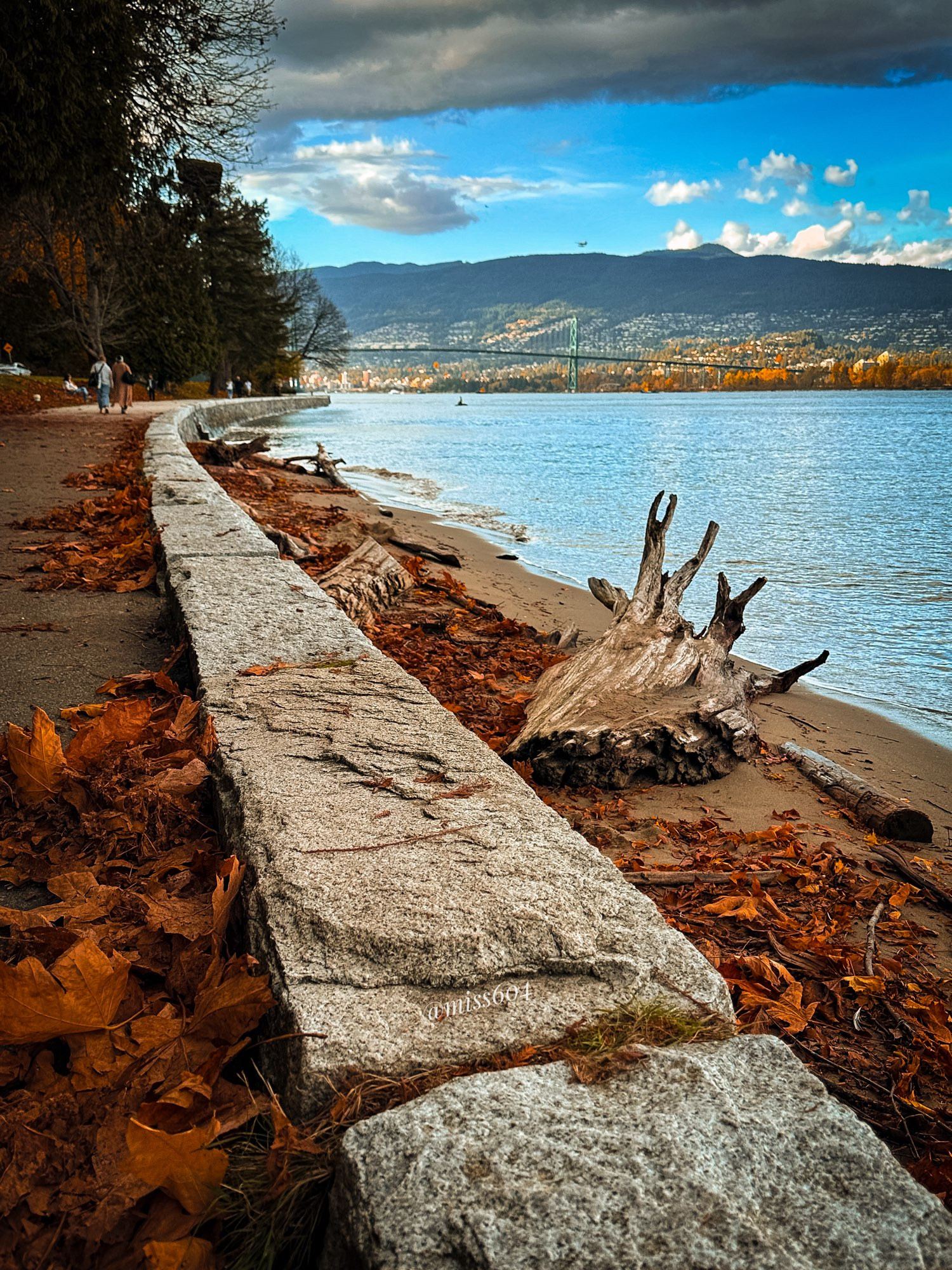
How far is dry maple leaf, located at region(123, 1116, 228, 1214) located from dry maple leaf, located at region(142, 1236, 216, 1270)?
0.04 m

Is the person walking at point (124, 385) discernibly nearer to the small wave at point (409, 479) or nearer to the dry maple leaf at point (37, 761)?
the small wave at point (409, 479)

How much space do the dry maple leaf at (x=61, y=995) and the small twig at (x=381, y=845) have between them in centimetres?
39

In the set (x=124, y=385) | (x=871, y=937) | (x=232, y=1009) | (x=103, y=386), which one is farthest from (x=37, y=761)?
(x=124, y=385)

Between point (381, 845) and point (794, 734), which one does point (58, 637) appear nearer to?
point (381, 845)

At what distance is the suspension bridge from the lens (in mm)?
121938

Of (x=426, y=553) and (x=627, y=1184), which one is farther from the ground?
(x=627, y=1184)

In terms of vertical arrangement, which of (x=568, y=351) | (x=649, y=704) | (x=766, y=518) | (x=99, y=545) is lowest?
(x=766, y=518)

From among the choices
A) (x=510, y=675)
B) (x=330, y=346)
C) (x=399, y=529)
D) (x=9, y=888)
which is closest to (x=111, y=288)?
(x=399, y=529)

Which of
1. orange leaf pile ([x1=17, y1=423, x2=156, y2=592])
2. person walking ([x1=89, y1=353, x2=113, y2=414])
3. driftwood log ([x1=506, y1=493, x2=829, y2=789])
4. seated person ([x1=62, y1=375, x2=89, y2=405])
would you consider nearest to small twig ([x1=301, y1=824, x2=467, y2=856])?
driftwood log ([x1=506, y1=493, x2=829, y2=789])

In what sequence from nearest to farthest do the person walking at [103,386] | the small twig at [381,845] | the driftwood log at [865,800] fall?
the small twig at [381,845] → the driftwood log at [865,800] → the person walking at [103,386]

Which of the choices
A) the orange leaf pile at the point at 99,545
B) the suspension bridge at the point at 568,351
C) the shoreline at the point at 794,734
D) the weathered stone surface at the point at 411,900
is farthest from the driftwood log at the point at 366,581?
the suspension bridge at the point at 568,351

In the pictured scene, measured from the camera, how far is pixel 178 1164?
1.09 meters

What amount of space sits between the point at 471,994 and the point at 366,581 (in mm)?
4349

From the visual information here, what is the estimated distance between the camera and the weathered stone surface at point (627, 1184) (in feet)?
2.99
